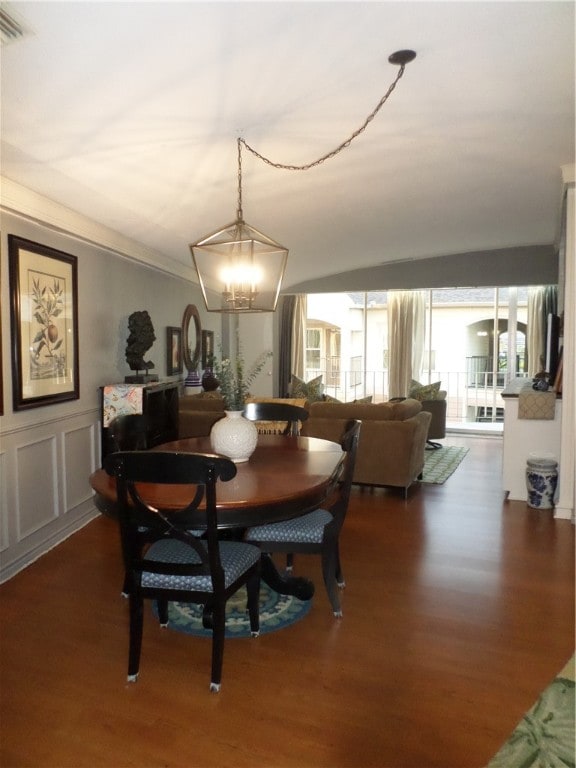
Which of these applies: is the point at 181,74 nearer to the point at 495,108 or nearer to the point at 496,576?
the point at 495,108

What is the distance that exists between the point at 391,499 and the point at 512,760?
9.44 ft

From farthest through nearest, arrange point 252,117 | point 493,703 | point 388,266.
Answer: point 388,266 → point 252,117 → point 493,703

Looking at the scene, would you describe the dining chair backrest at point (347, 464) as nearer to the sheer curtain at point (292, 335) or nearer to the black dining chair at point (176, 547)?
the black dining chair at point (176, 547)

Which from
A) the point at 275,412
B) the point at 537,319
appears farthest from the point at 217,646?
the point at 537,319

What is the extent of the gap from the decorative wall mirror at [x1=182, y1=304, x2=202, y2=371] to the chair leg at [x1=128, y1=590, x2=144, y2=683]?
4141mm

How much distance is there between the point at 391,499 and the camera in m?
4.57

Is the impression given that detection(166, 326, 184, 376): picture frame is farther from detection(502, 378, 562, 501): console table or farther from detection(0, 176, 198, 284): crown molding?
detection(502, 378, 562, 501): console table

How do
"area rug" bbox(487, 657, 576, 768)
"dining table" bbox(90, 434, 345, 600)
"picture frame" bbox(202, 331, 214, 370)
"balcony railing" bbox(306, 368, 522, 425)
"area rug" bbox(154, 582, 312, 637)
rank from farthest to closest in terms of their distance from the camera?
"balcony railing" bbox(306, 368, 522, 425)
"picture frame" bbox(202, 331, 214, 370)
"area rug" bbox(154, 582, 312, 637)
"dining table" bbox(90, 434, 345, 600)
"area rug" bbox(487, 657, 576, 768)

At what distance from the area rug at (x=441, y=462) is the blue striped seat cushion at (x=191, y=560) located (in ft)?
10.8

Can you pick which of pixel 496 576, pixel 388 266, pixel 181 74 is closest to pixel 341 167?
pixel 181 74

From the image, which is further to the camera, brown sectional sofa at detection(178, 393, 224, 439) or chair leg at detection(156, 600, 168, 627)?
brown sectional sofa at detection(178, 393, 224, 439)

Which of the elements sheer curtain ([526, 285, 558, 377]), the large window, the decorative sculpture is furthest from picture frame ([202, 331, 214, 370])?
sheer curtain ([526, 285, 558, 377])

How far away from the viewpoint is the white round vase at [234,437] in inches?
99.2

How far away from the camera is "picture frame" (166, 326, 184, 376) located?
558 centimetres
